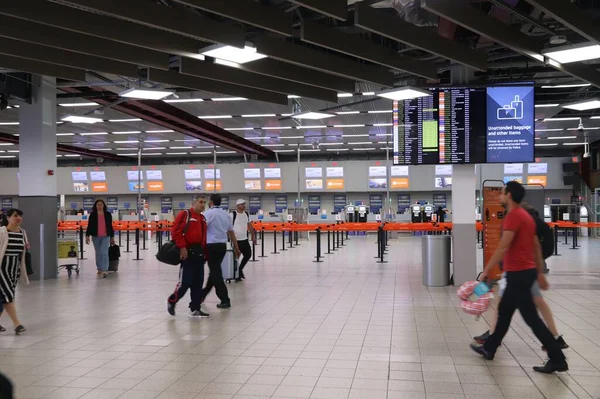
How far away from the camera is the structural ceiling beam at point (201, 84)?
9984 millimetres

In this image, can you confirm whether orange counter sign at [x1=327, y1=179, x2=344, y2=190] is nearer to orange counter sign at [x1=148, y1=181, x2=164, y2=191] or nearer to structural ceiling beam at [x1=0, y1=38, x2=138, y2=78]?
orange counter sign at [x1=148, y1=181, x2=164, y2=191]

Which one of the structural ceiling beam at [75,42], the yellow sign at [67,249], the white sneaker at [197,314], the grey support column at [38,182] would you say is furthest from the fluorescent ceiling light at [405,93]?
the yellow sign at [67,249]

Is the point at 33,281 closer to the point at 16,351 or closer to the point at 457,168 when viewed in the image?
the point at 16,351

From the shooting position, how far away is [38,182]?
11320 millimetres

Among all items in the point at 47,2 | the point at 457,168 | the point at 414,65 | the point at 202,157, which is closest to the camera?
the point at 47,2

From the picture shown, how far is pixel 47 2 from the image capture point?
6.58 m

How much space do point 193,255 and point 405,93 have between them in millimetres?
4665

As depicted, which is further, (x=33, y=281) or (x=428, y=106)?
(x=33, y=281)

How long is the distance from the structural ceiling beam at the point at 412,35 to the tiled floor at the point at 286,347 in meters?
3.67

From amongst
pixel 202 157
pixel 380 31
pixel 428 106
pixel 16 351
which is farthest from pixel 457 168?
pixel 202 157

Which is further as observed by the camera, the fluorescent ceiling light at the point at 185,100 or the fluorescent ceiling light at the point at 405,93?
the fluorescent ceiling light at the point at 185,100

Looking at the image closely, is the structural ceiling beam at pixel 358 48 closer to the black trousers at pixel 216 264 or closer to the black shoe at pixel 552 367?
the black trousers at pixel 216 264

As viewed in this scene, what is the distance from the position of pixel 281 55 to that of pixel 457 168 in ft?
12.9

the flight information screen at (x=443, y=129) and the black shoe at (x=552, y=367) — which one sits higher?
the flight information screen at (x=443, y=129)
